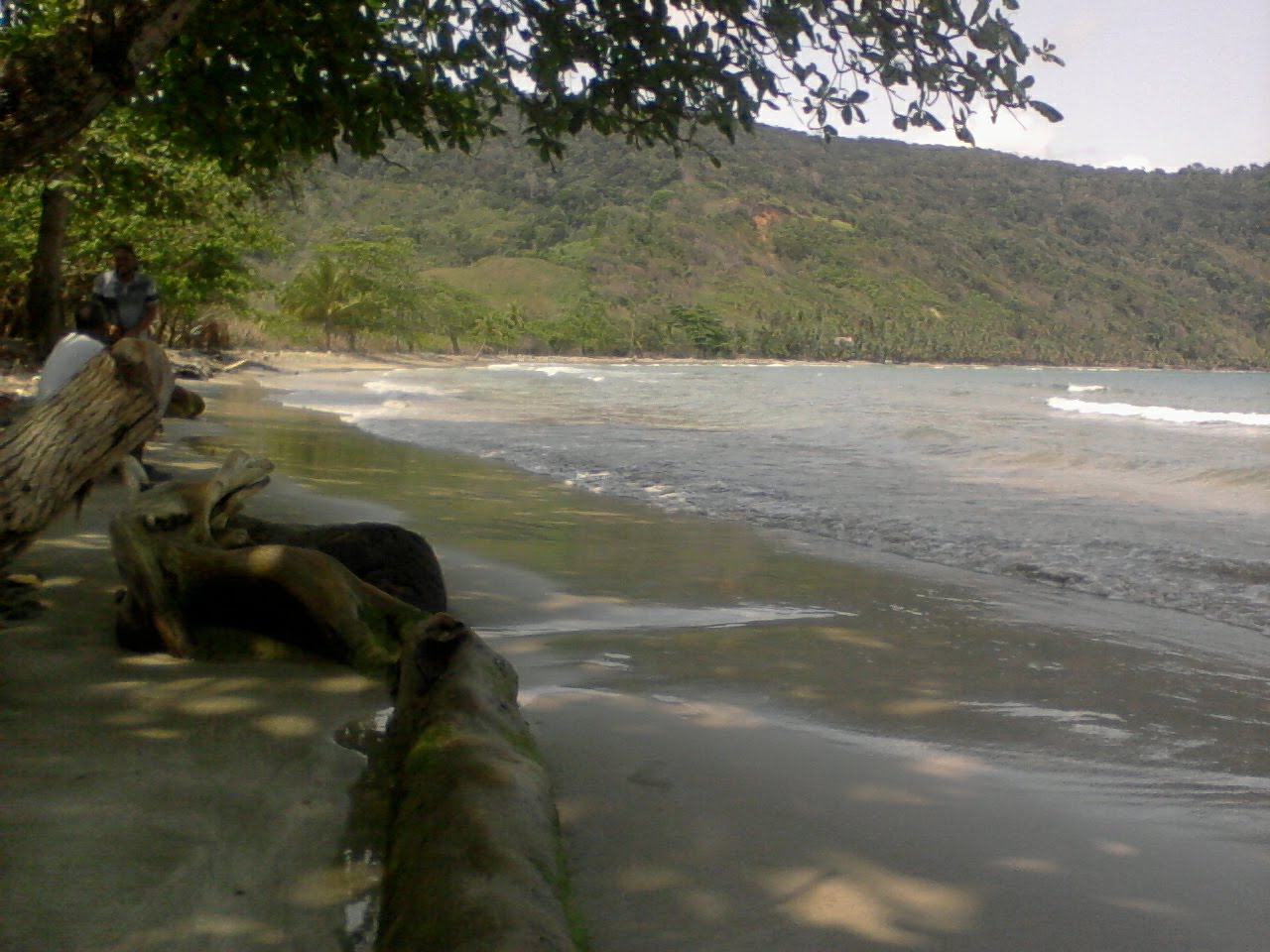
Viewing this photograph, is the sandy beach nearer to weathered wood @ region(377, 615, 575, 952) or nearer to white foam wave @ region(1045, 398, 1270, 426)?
weathered wood @ region(377, 615, 575, 952)

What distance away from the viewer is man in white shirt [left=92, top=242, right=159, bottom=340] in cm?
777

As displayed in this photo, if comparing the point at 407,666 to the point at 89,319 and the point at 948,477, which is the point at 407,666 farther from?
the point at 948,477

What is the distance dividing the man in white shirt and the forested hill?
103 m

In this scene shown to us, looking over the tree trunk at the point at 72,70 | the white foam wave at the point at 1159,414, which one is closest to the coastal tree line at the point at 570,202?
the tree trunk at the point at 72,70

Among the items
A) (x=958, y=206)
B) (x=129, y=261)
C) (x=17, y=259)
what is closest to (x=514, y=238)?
(x=958, y=206)

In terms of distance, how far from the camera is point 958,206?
164 m

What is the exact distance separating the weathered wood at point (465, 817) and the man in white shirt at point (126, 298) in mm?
5699

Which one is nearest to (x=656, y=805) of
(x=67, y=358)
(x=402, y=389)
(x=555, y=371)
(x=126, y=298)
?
A: (x=67, y=358)

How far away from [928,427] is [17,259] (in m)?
16.8

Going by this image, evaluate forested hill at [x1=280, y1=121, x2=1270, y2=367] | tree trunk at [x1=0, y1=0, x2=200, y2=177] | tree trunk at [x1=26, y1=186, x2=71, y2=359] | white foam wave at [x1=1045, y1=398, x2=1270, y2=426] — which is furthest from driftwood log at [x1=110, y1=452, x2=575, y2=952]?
forested hill at [x1=280, y1=121, x2=1270, y2=367]

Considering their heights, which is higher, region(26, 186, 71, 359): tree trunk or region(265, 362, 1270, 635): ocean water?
region(26, 186, 71, 359): tree trunk

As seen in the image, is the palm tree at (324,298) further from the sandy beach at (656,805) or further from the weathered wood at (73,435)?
the weathered wood at (73,435)

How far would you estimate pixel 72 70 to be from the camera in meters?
3.90

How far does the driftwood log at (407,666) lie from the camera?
77.0 inches
